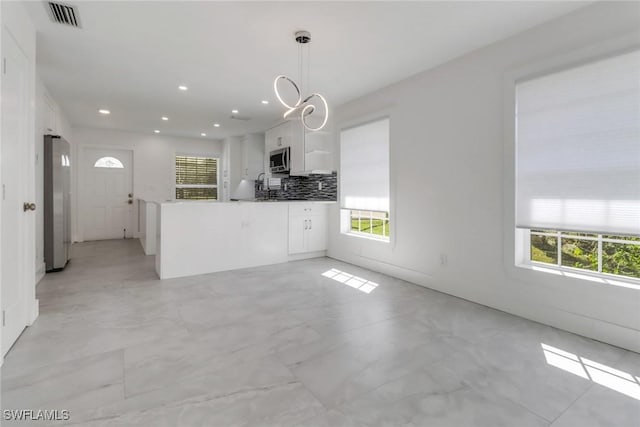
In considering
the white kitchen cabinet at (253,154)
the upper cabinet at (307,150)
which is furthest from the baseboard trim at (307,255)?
the white kitchen cabinet at (253,154)

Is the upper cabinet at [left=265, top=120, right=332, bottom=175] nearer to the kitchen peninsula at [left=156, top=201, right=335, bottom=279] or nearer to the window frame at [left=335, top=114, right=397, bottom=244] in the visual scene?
the window frame at [left=335, top=114, right=397, bottom=244]

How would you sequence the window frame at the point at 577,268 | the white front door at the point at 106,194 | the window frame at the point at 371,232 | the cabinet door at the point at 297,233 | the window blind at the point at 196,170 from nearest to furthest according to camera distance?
the window frame at the point at 577,268 < the window frame at the point at 371,232 < the cabinet door at the point at 297,233 < the white front door at the point at 106,194 < the window blind at the point at 196,170

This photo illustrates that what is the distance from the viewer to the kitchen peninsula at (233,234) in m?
3.92

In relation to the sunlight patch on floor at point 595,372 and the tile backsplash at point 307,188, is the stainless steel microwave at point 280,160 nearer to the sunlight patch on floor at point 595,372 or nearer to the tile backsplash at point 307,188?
the tile backsplash at point 307,188

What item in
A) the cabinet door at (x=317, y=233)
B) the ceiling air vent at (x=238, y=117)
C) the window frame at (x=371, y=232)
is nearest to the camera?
the window frame at (x=371, y=232)

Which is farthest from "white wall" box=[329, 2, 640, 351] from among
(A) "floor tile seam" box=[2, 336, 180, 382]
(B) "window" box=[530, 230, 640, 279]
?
(A) "floor tile seam" box=[2, 336, 180, 382]

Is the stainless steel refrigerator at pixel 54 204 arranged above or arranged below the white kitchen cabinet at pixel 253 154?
below

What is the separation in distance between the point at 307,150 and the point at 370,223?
167 centimetres

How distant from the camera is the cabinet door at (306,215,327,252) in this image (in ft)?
17.0

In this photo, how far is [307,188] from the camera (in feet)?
19.2

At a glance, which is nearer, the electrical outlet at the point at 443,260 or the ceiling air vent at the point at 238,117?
the electrical outlet at the point at 443,260

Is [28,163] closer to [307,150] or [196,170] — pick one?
[307,150]

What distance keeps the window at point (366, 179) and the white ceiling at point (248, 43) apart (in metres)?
0.59

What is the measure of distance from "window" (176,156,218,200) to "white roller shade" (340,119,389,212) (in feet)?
14.9
